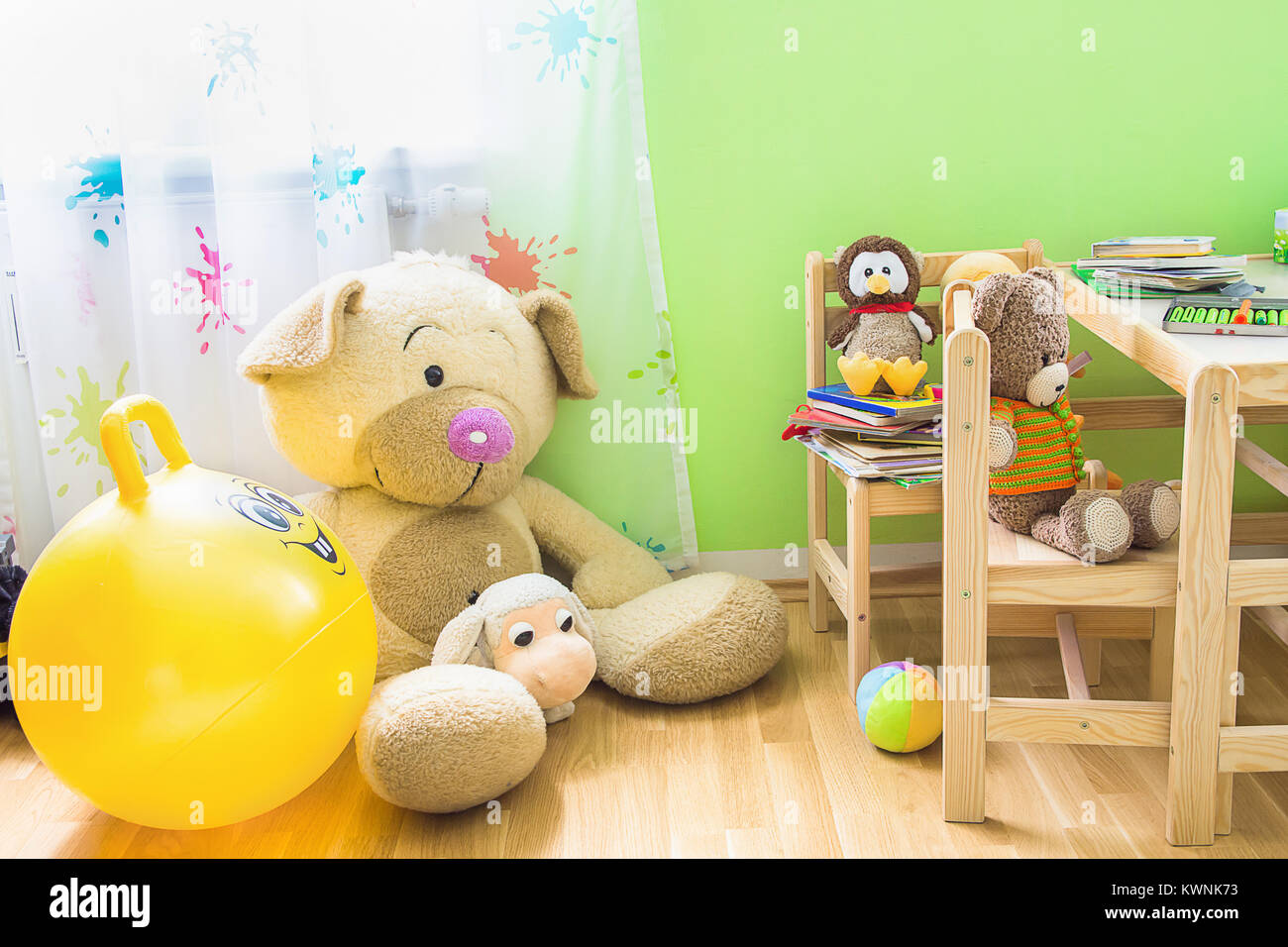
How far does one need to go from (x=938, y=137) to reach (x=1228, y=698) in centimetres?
118

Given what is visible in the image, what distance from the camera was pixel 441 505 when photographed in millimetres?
1910

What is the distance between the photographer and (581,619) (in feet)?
6.00

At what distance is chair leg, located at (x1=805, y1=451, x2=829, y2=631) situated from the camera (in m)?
2.10

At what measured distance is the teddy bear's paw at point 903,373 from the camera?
1.87 m

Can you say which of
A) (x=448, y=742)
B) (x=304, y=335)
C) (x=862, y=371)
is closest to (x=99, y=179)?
(x=304, y=335)

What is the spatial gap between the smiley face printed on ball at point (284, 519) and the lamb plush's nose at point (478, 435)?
0.30m

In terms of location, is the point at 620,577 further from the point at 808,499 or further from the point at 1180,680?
the point at 1180,680

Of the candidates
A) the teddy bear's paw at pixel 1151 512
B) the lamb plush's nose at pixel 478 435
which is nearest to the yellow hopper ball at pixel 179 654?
the lamb plush's nose at pixel 478 435

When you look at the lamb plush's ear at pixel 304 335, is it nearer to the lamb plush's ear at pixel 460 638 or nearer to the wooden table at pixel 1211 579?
the lamb plush's ear at pixel 460 638

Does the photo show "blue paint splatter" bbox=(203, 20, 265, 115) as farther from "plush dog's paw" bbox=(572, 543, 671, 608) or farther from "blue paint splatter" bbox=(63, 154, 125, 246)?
"plush dog's paw" bbox=(572, 543, 671, 608)

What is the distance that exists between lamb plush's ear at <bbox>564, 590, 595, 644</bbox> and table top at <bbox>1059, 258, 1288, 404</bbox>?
0.90 m

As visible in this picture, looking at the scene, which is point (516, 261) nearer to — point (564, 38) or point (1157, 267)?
point (564, 38)

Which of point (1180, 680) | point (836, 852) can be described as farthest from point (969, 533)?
point (836, 852)

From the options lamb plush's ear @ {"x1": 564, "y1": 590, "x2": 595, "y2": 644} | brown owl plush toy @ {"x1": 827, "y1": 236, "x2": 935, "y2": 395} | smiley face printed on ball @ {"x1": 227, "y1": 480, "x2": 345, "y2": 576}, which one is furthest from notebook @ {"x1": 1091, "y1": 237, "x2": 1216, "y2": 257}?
smiley face printed on ball @ {"x1": 227, "y1": 480, "x2": 345, "y2": 576}
